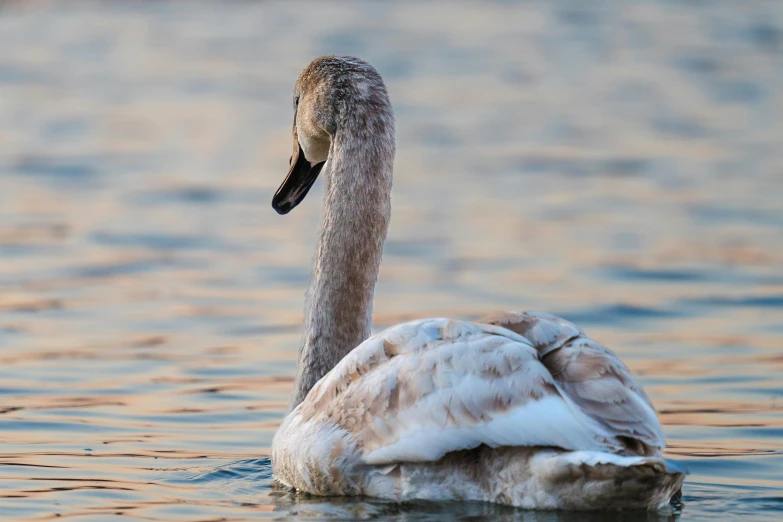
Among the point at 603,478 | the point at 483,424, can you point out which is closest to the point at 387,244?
the point at 483,424

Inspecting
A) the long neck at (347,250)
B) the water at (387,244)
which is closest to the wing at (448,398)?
the water at (387,244)

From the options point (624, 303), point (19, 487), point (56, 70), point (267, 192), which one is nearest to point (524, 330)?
point (19, 487)

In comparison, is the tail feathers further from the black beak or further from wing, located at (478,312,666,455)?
the black beak

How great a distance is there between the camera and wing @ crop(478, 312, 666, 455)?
579cm

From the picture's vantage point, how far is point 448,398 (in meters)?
5.82

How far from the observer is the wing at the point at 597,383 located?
579cm

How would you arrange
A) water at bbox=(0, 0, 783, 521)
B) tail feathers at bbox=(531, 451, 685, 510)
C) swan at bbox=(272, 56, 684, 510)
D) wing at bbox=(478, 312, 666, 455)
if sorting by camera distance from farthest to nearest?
water at bbox=(0, 0, 783, 521)
wing at bbox=(478, 312, 666, 455)
swan at bbox=(272, 56, 684, 510)
tail feathers at bbox=(531, 451, 685, 510)

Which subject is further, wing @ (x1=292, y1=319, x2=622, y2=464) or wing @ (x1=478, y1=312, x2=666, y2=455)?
wing @ (x1=478, y1=312, x2=666, y2=455)

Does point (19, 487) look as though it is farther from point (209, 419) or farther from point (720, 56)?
point (720, 56)

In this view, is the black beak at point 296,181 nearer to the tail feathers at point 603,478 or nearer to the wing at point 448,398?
the wing at point 448,398

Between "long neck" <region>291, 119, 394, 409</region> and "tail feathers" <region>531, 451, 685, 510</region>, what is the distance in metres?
2.04

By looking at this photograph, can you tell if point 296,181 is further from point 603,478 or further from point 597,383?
point 603,478

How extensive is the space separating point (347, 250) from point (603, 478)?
2441 mm

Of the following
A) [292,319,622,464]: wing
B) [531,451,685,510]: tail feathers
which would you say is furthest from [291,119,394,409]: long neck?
[531,451,685,510]: tail feathers
